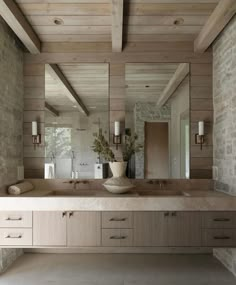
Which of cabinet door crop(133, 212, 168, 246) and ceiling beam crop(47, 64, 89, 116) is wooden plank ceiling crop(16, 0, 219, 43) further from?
cabinet door crop(133, 212, 168, 246)

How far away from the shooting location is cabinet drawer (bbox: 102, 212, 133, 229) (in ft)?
9.84

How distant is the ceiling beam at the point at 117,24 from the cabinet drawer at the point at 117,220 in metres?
1.84

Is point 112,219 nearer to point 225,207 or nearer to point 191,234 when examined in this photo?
point 191,234

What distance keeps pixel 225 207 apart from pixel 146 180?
1078 mm

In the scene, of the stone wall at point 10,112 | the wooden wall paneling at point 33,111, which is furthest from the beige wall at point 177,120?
the stone wall at point 10,112

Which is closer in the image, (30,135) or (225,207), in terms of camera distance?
(225,207)

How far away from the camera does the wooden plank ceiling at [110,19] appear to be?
289 cm

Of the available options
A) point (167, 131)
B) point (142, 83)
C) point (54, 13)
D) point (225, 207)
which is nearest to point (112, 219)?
point (225, 207)

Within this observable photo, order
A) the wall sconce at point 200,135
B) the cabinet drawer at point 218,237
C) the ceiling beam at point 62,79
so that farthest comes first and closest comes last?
the ceiling beam at point 62,79 < the wall sconce at point 200,135 < the cabinet drawer at point 218,237

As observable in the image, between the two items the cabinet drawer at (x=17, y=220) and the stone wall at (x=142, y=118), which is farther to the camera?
the stone wall at (x=142, y=118)

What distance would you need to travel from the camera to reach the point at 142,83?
150 inches

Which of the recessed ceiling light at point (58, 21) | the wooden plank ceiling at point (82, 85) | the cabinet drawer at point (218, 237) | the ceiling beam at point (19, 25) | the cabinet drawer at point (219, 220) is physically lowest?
the cabinet drawer at point (218, 237)

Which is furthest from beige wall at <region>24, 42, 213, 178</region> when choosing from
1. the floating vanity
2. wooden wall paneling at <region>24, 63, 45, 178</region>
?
the floating vanity

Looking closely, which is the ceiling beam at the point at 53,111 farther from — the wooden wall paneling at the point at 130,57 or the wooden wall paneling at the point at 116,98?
the wooden wall paneling at the point at 116,98
